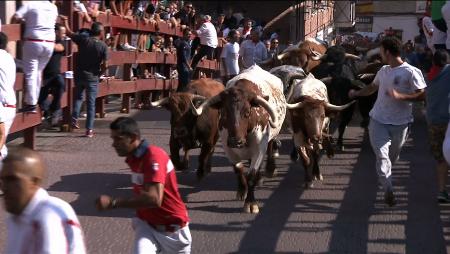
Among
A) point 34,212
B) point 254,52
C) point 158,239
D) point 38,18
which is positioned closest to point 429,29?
point 38,18

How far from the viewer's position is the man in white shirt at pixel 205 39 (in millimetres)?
21734

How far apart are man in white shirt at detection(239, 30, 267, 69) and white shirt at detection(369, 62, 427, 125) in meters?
12.0

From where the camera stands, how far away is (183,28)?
2258 cm

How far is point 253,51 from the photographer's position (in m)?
22.3

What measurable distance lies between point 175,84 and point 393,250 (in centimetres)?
1356

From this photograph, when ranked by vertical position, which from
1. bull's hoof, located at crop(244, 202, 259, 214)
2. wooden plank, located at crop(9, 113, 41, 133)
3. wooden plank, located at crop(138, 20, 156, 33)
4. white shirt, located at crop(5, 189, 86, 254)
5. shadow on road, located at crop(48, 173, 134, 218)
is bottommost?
shadow on road, located at crop(48, 173, 134, 218)

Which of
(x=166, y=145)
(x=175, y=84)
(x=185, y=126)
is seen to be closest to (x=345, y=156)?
(x=166, y=145)

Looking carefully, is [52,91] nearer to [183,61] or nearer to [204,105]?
[204,105]

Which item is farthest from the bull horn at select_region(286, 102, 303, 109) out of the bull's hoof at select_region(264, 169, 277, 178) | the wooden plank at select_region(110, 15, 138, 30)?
the wooden plank at select_region(110, 15, 138, 30)

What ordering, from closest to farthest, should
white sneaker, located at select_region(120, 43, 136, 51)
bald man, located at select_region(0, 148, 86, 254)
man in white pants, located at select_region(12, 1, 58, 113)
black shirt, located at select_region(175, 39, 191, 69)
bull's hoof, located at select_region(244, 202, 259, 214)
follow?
bald man, located at select_region(0, 148, 86, 254) < bull's hoof, located at select_region(244, 202, 259, 214) < man in white pants, located at select_region(12, 1, 58, 113) < white sneaker, located at select_region(120, 43, 136, 51) < black shirt, located at select_region(175, 39, 191, 69)

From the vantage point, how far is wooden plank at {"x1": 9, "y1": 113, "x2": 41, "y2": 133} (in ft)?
39.3

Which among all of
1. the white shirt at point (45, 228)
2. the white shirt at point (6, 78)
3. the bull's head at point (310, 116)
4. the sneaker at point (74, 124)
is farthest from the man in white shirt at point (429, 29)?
the white shirt at point (45, 228)

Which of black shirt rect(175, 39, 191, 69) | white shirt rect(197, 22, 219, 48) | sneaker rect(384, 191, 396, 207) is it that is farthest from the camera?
white shirt rect(197, 22, 219, 48)

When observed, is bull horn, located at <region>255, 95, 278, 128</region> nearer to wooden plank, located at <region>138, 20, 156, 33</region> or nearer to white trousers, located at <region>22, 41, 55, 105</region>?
white trousers, located at <region>22, 41, 55, 105</region>
